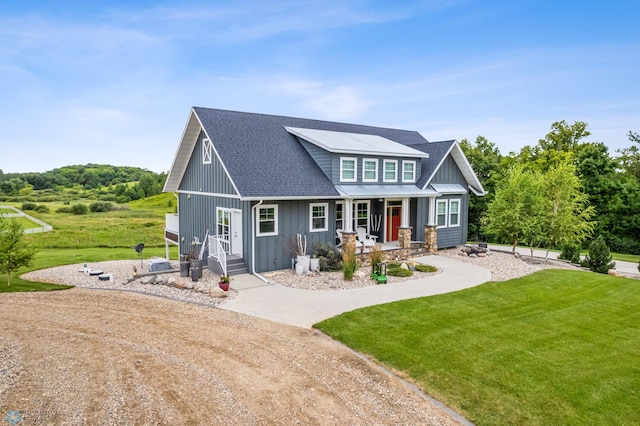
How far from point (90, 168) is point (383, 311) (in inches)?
3300

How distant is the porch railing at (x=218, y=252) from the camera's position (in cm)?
1413

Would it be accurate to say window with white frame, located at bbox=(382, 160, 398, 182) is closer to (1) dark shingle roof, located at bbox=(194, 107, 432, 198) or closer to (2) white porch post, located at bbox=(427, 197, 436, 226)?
(2) white porch post, located at bbox=(427, 197, 436, 226)

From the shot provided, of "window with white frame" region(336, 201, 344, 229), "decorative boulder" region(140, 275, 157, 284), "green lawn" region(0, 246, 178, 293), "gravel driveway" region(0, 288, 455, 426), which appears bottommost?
"green lawn" region(0, 246, 178, 293)

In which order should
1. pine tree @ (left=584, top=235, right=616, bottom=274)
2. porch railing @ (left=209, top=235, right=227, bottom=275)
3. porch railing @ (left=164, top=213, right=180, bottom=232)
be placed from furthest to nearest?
porch railing @ (left=164, top=213, right=180, bottom=232)
pine tree @ (left=584, top=235, right=616, bottom=274)
porch railing @ (left=209, top=235, right=227, bottom=275)

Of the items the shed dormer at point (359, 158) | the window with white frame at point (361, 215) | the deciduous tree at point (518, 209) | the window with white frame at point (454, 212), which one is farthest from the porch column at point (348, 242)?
the deciduous tree at point (518, 209)

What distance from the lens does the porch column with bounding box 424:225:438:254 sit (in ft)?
63.8

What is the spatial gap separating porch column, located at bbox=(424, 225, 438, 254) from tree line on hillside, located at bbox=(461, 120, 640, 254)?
3.00 metres

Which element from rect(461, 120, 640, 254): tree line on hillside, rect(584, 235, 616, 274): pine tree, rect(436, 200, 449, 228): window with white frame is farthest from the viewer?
rect(436, 200, 449, 228): window with white frame

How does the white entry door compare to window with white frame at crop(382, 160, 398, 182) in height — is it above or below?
below

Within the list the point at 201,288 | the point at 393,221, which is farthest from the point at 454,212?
the point at 201,288

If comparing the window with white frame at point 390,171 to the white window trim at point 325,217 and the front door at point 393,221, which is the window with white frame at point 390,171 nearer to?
the front door at point 393,221

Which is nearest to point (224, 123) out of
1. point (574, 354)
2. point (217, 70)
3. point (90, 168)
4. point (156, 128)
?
point (217, 70)

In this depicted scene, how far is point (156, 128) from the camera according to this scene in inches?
1380

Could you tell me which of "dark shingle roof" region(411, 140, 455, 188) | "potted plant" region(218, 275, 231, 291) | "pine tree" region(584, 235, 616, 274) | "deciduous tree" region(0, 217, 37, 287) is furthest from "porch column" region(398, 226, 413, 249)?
"deciduous tree" region(0, 217, 37, 287)
